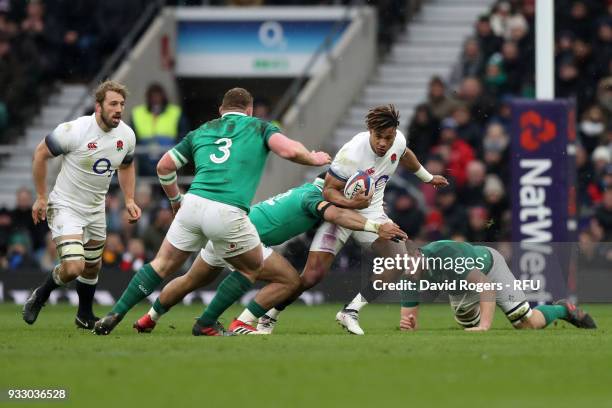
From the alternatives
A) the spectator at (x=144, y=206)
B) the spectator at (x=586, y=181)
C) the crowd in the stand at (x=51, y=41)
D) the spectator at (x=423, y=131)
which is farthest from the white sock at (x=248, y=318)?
the crowd in the stand at (x=51, y=41)

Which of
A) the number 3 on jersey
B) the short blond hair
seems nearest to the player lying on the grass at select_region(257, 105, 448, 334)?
the number 3 on jersey

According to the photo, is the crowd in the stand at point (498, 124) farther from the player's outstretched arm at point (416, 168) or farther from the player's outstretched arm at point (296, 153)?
the player's outstretched arm at point (296, 153)

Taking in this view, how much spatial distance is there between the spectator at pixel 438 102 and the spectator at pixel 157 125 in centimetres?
346

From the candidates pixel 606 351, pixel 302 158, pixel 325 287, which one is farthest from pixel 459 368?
pixel 325 287

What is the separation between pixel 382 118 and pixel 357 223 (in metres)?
0.89

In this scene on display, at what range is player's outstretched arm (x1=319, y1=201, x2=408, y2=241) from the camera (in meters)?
12.8

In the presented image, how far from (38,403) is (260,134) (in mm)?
4338

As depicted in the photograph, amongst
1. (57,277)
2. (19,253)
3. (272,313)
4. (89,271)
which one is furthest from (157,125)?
(272,313)

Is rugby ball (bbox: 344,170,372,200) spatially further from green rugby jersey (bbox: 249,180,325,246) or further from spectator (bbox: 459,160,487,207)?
spectator (bbox: 459,160,487,207)

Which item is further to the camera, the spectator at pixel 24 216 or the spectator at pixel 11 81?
the spectator at pixel 11 81

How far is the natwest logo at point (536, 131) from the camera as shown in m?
16.3

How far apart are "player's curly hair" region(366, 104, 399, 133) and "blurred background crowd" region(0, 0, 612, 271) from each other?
6204 millimetres

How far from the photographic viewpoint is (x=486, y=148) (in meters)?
20.8

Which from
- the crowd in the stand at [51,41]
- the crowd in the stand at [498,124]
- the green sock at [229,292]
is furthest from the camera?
the crowd in the stand at [51,41]
